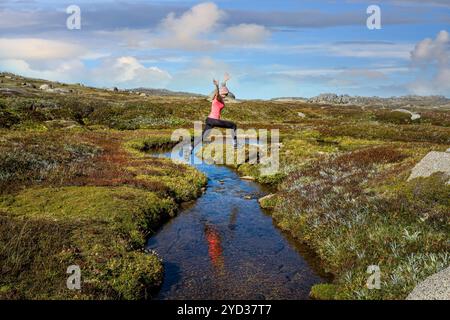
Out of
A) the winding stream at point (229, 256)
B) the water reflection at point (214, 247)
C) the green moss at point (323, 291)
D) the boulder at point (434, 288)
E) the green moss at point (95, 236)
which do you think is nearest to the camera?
the boulder at point (434, 288)

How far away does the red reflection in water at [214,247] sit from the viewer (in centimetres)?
1580

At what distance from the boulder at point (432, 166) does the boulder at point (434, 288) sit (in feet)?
29.6

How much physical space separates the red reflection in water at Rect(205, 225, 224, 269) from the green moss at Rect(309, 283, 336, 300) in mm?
3568

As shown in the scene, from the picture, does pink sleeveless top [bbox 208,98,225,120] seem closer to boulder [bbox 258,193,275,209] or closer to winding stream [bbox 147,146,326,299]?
winding stream [bbox 147,146,326,299]

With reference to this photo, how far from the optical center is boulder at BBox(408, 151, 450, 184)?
1900cm

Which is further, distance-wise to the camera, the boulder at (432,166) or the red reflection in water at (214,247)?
the boulder at (432,166)

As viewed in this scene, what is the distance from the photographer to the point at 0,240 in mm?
13695

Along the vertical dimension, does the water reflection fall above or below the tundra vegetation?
below

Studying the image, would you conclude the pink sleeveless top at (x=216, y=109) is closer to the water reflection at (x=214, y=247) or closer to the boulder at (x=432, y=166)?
the water reflection at (x=214, y=247)

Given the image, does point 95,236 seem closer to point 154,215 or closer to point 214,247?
point 214,247

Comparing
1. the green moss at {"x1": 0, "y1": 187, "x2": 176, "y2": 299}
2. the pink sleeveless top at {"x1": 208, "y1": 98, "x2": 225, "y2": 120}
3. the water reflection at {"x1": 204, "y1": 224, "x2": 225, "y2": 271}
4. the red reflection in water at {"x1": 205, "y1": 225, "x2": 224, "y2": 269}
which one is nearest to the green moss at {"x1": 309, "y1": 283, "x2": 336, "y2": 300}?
the water reflection at {"x1": 204, "y1": 224, "x2": 225, "y2": 271}

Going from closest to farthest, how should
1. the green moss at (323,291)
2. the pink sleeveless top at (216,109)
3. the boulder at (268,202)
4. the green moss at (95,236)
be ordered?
the green moss at (95,236) < the green moss at (323,291) < the pink sleeveless top at (216,109) < the boulder at (268,202)

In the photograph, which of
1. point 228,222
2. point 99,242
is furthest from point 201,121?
point 99,242

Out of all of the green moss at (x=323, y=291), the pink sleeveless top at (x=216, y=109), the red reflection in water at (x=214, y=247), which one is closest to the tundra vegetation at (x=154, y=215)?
the green moss at (x=323, y=291)
